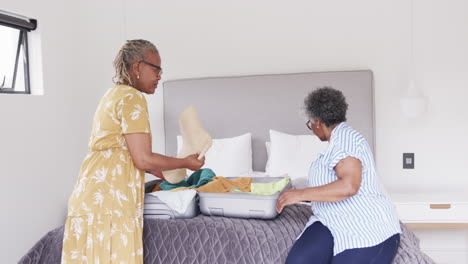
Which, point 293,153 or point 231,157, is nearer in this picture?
point 293,153

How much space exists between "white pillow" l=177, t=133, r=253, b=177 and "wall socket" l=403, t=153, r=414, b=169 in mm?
1242

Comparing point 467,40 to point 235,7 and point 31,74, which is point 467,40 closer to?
point 235,7

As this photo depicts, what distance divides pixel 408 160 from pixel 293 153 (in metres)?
0.97

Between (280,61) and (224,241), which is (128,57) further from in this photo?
(280,61)

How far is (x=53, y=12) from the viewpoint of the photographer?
12.7 ft

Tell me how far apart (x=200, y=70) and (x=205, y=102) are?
11.9 inches

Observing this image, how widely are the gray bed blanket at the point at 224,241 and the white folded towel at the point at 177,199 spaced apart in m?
0.06

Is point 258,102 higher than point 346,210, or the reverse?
point 258,102

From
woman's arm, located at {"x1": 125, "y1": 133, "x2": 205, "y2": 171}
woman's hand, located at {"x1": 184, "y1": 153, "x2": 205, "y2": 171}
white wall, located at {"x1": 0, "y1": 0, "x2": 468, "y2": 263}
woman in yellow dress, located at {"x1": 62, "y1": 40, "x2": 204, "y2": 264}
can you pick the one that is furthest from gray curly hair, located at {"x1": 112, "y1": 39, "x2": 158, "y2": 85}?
white wall, located at {"x1": 0, "y1": 0, "x2": 468, "y2": 263}

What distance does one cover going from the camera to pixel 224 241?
6.72 feet

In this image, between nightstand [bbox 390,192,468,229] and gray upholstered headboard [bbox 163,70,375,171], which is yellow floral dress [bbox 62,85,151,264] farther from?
nightstand [bbox 390,192,468,229]

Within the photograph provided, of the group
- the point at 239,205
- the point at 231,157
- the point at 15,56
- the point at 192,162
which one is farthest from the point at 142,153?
the point at 15,56

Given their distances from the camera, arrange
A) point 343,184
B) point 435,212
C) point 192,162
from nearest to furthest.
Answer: point 343,184, point 192,162, point 435,212

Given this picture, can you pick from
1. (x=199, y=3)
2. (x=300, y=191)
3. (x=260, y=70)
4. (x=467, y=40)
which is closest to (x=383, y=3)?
(x=467, y=40)
